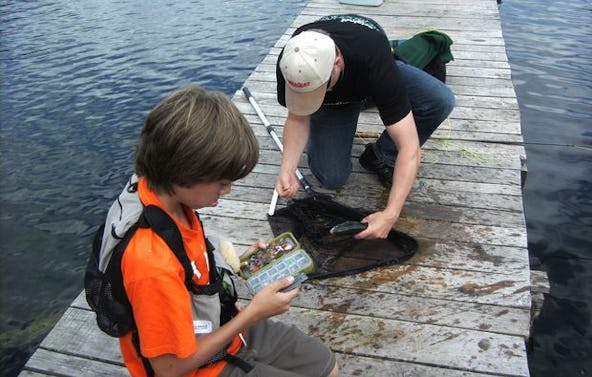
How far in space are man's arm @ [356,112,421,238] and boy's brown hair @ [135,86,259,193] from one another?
1471 millimetres

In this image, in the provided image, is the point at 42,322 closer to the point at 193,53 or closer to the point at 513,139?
the point at 513,139

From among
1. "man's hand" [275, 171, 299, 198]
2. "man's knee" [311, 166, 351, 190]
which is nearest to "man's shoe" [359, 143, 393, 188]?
"man's knee" [311, 166, 351, 190]

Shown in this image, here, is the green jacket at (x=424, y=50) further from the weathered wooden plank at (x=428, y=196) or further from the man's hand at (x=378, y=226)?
the man's hand at (x=378, y=226)

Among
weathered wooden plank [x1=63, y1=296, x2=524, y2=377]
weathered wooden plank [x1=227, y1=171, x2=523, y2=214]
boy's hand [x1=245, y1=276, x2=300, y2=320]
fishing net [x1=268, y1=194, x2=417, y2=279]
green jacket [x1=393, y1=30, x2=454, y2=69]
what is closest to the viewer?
boy's hand [x1=245, y1=276, x2=300, y2=320]

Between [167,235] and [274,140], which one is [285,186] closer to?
[274,140]

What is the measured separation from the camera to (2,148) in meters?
6.61

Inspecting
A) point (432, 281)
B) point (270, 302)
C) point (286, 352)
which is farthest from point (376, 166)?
point (270, 302)

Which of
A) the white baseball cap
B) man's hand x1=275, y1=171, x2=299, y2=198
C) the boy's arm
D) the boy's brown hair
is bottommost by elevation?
man's hand x1=275, y1=171, x2=299, y2=198

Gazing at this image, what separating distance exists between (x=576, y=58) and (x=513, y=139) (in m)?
5.42

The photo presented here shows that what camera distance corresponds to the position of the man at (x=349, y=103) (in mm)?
3021

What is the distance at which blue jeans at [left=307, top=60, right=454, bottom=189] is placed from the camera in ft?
Result: 12.8

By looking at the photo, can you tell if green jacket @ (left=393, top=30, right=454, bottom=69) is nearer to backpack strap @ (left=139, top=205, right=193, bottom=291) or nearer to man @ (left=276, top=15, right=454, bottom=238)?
man @ (left=276, top=15, right=454, bottom=238)

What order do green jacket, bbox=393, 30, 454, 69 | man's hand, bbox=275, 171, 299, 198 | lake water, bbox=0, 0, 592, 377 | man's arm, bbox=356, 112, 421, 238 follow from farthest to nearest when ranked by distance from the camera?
green jacket, bbox=393, 30, 454, 69 < lake water, bbox=0, 0, 592, 377 < man's hand, bbox=275, 171, 299, 198 < man's arm, bbox=356, 112, 421, 238

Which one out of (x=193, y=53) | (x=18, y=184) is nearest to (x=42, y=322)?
(x=18, y=184)
